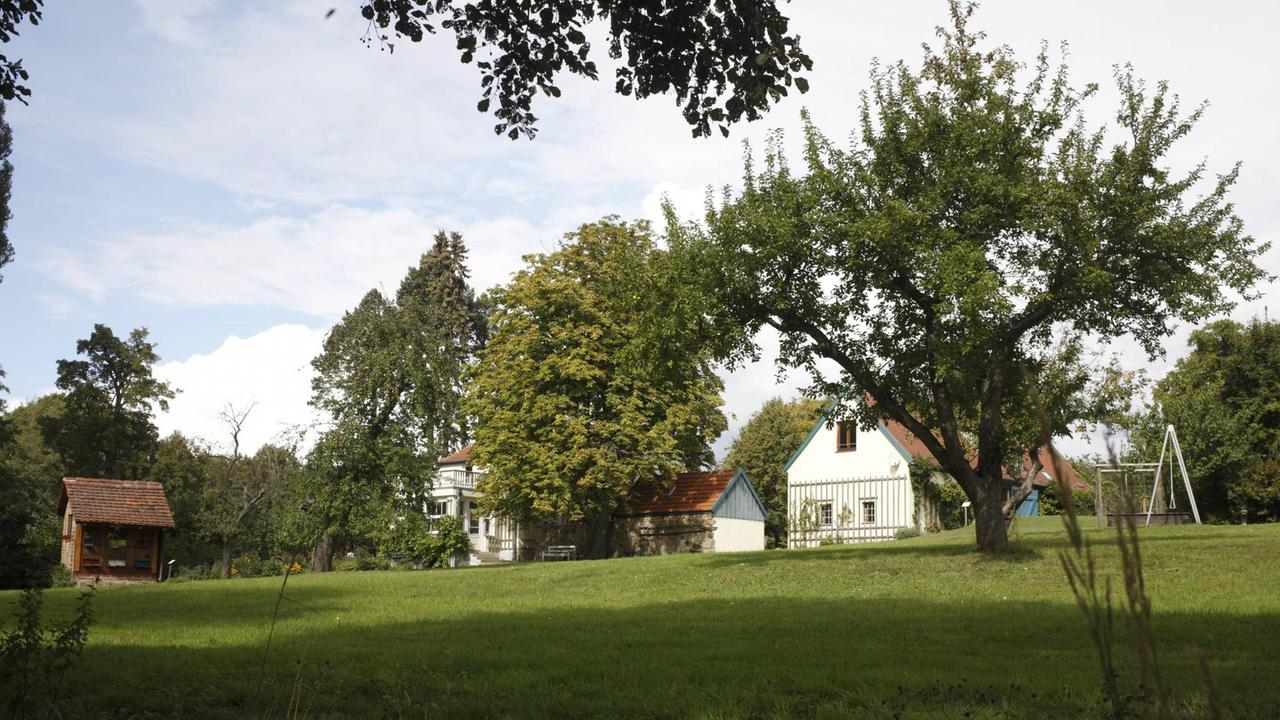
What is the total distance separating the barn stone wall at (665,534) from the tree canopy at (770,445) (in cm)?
1586

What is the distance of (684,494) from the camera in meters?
47.1

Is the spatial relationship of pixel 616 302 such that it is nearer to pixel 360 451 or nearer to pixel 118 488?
pixel 360 451

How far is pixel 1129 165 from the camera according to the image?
21672mm

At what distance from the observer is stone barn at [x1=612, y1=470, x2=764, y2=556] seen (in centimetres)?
4553

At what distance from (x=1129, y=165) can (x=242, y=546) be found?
48776mm

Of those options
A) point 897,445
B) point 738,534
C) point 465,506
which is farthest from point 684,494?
point 465,506

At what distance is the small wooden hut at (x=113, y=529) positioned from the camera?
39594 mm

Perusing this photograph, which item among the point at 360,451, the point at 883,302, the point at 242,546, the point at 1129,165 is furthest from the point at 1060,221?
the point at 242,546

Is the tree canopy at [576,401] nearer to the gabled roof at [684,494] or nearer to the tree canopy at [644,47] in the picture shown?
the gabled roof at [684,494]

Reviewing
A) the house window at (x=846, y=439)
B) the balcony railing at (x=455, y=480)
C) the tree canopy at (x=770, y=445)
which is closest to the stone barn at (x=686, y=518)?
the house window at (x=846, y=439)

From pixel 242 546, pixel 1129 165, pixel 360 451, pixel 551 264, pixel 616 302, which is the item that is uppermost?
pixel 551 264

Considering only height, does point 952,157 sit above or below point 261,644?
above

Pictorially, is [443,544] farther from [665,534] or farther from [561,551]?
[665,534]

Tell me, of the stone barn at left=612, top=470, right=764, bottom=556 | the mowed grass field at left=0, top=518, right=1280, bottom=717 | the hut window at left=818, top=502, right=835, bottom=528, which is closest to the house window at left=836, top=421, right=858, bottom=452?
the hut window at left=818, top=502, right=835, bottom=528
